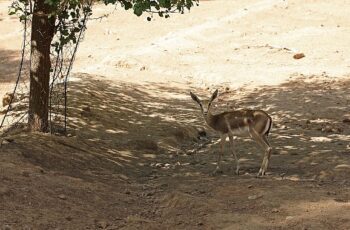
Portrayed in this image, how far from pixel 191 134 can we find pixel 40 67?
413cm

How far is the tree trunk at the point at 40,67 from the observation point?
10.3 metres

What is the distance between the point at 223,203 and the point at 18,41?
71.8 ft

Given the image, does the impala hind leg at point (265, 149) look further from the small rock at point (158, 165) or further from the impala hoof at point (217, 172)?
the small rock at point (158, 165)

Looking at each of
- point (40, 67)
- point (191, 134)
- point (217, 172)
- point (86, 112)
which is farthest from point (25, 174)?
point (191, 134)

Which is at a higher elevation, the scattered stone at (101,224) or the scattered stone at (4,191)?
the scattered stone at (4,191)

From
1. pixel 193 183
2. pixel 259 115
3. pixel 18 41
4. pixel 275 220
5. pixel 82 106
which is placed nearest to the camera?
pixel 275 220

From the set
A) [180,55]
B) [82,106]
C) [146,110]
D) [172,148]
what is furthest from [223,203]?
[180,55]

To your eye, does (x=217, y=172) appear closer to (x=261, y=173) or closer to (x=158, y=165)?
(x=261, y=173)

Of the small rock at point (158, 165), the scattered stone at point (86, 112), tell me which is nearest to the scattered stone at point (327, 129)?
the small rock at point (158, 165)

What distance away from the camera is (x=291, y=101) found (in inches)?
629

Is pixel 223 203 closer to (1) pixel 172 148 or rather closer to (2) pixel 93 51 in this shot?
(1) pixel 172 148

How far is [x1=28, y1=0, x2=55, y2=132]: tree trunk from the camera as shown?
1029 centimetres

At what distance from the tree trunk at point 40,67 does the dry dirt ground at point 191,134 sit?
0.68 meters

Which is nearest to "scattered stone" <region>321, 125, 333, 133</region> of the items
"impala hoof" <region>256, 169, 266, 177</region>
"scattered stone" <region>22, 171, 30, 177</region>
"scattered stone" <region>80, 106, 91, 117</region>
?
"impala hoof" <region>256, 169, 266, 177</region>
